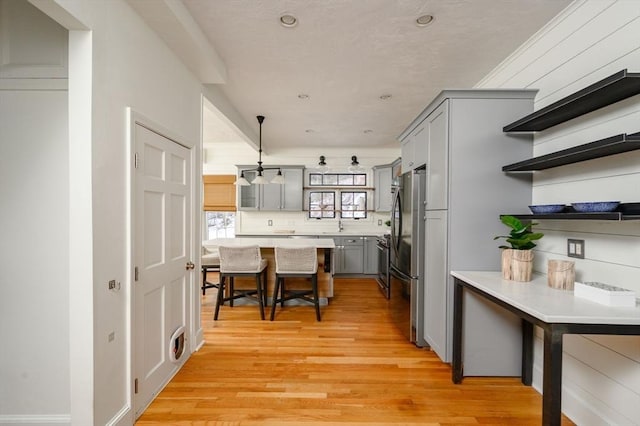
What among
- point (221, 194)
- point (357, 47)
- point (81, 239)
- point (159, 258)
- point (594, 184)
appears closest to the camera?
point (81, 239)

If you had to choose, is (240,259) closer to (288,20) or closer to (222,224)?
(288,20)

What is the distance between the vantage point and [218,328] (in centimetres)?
319

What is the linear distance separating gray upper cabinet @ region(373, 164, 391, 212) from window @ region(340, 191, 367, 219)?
0.32 meters

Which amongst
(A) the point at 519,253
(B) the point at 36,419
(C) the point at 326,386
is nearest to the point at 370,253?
(C) the point at 326,386

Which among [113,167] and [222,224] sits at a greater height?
[113,167]

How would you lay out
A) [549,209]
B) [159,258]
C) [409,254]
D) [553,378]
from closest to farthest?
[553,378] → [549,209] → [159,258] → [409,254]

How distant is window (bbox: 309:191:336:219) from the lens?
19.6 feet

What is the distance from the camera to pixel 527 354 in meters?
2.15

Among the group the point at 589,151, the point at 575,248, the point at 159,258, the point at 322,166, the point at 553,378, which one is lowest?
the point at 553,378

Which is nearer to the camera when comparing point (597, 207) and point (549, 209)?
point (597, 207)

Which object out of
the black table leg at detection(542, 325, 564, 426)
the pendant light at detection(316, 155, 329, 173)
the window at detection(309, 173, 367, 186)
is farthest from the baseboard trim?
the window at detection(309, 173, 367, 186)

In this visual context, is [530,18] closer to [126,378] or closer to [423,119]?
[423,119]

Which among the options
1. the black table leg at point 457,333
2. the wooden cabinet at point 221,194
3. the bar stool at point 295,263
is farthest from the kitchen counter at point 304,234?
the black table leg at point 457,333

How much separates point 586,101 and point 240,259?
10.7ft
